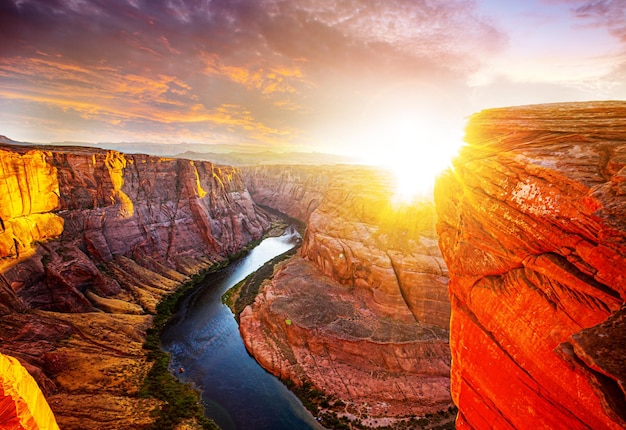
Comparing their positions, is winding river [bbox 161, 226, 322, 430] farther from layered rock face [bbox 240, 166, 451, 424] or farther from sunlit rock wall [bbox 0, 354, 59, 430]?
sunlit rock wall [bbox 0, 354, 59, 430]

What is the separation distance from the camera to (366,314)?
4081cm

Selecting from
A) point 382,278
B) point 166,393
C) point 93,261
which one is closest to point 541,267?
point 382,278

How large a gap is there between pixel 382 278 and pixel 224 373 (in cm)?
2508

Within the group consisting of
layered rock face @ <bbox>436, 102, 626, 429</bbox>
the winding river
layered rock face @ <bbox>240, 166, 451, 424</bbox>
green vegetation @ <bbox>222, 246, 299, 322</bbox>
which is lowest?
the winding river

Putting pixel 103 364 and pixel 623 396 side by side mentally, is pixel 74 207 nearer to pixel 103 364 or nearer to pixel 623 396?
pixel 103 364

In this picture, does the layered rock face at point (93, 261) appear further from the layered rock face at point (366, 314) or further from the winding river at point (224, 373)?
the layered rock face at point (366, 314)

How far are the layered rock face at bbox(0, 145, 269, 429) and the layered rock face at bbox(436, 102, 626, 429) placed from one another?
31.0 metres

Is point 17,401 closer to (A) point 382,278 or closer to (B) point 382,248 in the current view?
(A) point 382,278

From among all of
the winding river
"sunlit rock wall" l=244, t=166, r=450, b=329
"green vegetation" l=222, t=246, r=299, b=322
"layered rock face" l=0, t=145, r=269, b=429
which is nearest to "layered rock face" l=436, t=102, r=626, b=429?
the winding river

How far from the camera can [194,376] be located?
36250 millimetres

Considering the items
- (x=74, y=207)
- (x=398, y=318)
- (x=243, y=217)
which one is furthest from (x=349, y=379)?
(x=243, y=217)

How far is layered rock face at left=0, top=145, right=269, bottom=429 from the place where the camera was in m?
29.8

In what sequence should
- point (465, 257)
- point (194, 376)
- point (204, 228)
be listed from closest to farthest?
point (465, 257)
point (194, 376)
point (204, 228)

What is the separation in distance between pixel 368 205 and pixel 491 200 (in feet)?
140
